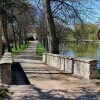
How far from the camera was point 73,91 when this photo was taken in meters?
11.7

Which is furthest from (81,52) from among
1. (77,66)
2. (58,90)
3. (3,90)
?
(3,90)

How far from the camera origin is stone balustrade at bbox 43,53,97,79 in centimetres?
1460

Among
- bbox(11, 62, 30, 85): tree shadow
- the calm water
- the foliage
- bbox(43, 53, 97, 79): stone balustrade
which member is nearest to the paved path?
the foliage

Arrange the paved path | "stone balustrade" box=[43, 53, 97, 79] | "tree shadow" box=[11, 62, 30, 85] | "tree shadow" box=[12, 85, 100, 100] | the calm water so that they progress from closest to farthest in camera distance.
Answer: "tree shadow" box=[12, 85, 100, 100] → the paved path → "tree shadow" box=[11, 62, 30, 85] → "stone balustrade" box=[43, 53, 97, 79] → the calm water

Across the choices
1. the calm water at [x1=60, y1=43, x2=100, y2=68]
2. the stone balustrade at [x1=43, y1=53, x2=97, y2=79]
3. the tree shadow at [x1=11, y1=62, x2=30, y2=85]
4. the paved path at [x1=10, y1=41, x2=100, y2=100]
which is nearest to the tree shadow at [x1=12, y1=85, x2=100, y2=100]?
the paved path at [x1=10, y1=41, x2=100, y2=100]

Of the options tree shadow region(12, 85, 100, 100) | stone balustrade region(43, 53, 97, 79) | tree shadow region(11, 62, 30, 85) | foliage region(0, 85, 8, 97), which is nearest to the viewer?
tree shadow region(12, 85, 100, 100)

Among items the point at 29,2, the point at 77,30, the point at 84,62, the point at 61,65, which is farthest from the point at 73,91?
the point at 29,2

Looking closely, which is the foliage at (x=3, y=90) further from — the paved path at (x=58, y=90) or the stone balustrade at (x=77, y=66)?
the stone balustrade at (x=77, y=66)

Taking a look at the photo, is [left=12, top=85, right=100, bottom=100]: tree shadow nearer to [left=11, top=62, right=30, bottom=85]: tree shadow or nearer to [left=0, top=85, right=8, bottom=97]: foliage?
[left=0, top=85, right=8, bottom=97]: foliage

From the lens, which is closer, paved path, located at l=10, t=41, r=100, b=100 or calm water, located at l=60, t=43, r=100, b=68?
paved path, located at l=10, t=41, r=100, b=100

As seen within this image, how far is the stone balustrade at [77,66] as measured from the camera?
47.9ft

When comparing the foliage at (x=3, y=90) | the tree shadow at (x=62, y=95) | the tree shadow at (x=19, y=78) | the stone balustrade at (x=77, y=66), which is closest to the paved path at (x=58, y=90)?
the tree shadow at (x=62, y=95)

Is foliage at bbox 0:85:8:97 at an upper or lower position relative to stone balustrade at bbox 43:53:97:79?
lower

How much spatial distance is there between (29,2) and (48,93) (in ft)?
78.6
